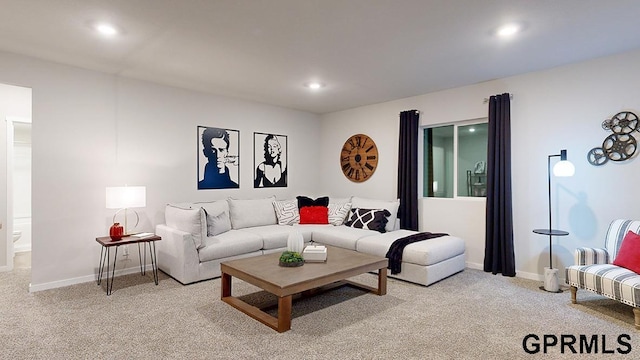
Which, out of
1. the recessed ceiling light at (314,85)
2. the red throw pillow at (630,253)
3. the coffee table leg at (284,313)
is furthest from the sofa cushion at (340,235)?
the red throw pillow at (630,253)

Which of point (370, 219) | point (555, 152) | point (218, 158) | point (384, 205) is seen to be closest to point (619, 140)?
point (555, 152)

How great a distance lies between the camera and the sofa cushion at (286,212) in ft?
18.0

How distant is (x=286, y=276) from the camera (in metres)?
2.91

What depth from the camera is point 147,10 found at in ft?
8.54

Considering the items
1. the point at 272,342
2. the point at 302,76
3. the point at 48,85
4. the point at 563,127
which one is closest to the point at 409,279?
the point at 272,342

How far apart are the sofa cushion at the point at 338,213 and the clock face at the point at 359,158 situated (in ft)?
2.38

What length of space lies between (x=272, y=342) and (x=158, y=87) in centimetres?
371

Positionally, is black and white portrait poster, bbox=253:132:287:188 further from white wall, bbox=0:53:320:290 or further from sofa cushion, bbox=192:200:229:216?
sofa cushion, bbox=192:200:229:216

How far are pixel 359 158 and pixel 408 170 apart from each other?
1.10 metres

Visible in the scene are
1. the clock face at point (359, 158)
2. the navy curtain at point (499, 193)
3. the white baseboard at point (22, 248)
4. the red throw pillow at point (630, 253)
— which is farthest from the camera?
the clock face at point (359, 158)

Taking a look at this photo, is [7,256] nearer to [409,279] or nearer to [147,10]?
[147,10]

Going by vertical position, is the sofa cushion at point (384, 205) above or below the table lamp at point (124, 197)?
below

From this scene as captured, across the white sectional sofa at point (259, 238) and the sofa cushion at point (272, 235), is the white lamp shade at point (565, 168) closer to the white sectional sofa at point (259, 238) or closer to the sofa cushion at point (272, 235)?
the white sectional sofa at point (259, 238)

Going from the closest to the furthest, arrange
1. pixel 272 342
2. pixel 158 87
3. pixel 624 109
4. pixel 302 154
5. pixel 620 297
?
pixel 272 342 → pixel 620 297 → pixel 624 109 → pixel 158 87 → pixel 302 154
